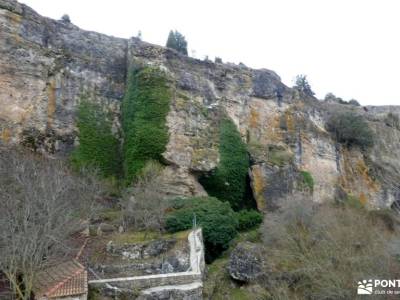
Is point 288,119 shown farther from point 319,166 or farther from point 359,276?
point 359,276

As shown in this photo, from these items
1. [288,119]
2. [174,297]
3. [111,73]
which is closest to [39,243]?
[174,297]

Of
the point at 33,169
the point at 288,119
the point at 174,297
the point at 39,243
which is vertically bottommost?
the point at 174,297

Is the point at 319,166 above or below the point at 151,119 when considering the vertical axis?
below

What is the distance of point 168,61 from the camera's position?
27188 mm

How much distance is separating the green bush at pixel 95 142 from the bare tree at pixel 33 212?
10.3 feet

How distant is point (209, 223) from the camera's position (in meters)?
19.2

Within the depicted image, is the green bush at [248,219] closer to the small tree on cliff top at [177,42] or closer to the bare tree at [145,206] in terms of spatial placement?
the bare tree at [145,206]

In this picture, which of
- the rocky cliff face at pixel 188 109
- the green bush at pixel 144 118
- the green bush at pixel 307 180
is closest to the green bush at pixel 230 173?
the rocky cliff face at pixel 188 109

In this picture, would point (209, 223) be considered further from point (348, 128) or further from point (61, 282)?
point (348, 128)

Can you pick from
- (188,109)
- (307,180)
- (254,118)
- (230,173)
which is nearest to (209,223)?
(230,173)

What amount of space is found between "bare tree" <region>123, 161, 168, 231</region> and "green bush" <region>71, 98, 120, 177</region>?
3827 mm

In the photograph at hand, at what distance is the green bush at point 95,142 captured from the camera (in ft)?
76.5

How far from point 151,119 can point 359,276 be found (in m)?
14.3

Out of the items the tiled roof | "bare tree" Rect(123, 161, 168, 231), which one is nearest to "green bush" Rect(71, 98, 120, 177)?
"bare tree" Rect(123, 161, 168, 231)
